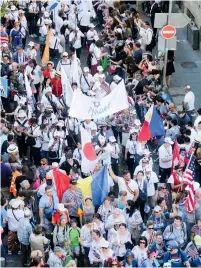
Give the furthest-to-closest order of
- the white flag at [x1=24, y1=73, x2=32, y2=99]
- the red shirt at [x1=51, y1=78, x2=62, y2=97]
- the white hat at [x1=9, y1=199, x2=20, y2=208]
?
the red shirt at [x1=51, y1=78, x2=62, y2=97]
the white flag at [x1=24, y1=73, x2=32, y2=99]
the white hat at [x1=9, y1=199, x2=20, y2=208]

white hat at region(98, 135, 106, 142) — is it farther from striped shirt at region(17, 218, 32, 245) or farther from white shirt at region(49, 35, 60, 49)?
white shirt at region(49, 35, 60, 49)

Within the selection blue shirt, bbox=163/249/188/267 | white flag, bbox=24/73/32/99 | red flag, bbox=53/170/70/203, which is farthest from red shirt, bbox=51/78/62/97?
blue shirt, bbox=163/249/188/267

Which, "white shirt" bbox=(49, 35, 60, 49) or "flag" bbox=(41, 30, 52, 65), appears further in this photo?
"white shirt" bbox=(49, 35, 60, 49)

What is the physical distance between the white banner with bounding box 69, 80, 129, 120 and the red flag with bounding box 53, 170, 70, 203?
2.51m

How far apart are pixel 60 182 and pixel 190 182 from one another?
2746mm

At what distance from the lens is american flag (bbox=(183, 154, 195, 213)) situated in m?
18.2

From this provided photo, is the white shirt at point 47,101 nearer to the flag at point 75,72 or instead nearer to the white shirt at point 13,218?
the flag at point 75,72

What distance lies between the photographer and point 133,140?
68.0ft

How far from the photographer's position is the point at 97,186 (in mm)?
18953

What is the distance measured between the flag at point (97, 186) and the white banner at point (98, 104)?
250cm

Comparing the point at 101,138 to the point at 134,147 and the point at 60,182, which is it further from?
the point at 60,182

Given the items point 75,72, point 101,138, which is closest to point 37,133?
point 101,138

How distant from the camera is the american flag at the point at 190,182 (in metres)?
18.2

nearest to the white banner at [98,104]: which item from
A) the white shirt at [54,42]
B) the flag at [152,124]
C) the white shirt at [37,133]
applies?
the flag at [152,124]
